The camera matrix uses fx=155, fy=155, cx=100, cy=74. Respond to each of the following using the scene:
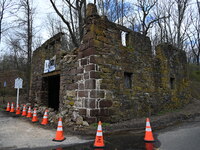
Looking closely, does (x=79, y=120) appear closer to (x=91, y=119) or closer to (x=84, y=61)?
(x=91, y=119)

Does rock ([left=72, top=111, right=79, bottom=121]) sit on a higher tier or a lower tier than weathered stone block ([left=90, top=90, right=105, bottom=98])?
lower

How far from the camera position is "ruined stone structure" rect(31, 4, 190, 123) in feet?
20.4

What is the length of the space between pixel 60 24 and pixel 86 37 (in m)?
13.5

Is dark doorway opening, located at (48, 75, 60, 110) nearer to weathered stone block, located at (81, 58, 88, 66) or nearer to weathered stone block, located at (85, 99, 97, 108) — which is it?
weathered stone block, located at (81, 58, 88, 66)

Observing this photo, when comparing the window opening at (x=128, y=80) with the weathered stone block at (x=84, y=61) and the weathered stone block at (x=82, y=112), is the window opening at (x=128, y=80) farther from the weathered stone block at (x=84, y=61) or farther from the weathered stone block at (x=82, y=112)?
the weathered stone block at (x=82, y=112)

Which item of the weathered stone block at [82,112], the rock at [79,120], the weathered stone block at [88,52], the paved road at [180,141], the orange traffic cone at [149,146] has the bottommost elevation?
the orange traffic cone at [149,146]

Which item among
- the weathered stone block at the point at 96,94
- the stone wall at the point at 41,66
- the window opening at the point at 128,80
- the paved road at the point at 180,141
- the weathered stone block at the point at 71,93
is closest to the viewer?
the paved road at the point at 180,141

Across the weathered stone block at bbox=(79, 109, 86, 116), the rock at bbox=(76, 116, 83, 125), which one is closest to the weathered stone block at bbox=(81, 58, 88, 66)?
the weathered stone block at bbox=(79, 109, 86, 116)

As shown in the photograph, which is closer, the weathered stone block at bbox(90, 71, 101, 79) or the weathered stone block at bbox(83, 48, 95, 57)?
the weathered stone block at bbox(90, 71, 101, 79)

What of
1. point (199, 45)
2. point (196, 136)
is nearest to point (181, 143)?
point (196, 136)

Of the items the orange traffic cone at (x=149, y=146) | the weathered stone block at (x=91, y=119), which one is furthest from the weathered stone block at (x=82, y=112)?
the orange traffic cone at (x=149, y=146)

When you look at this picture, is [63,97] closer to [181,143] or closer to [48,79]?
[48,79]

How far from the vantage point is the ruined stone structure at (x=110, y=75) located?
6.21 m

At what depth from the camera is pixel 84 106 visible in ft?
20.1
